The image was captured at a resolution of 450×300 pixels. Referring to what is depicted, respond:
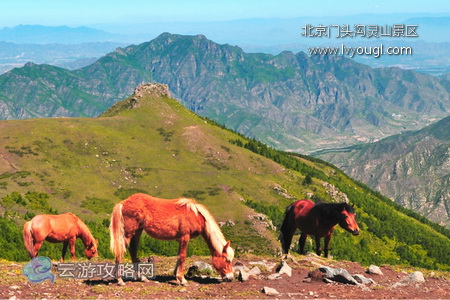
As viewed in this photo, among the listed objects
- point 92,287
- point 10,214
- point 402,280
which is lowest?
point 10,214

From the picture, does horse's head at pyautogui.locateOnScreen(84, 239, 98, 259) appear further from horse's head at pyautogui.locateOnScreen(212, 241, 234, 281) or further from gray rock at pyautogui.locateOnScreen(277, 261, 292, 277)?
gray rock at pyautogui.locateOnScreen(277, 261, 292, 277)

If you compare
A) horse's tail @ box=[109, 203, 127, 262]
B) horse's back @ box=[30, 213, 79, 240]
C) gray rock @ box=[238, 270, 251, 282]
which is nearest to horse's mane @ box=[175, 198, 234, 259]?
gray rock @ box=[238, 270, 251, 282]

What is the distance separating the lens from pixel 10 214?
130m

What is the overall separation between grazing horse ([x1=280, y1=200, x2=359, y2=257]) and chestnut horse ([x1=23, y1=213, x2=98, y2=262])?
1871 centimetres

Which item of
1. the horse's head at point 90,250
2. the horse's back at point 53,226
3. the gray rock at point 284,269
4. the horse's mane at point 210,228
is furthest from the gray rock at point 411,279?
the horse's back at point 53,226

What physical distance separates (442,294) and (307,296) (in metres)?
9.56

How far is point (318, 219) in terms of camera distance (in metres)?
Answer: 35.4

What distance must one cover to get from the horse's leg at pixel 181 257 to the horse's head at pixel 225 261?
202 centimetres

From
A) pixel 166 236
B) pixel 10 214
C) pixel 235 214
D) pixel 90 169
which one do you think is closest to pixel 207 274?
pixel 166 236

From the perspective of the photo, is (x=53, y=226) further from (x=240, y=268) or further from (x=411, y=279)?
(x=411, y=279)

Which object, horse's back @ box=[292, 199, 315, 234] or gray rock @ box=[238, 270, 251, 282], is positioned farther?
horse's back @ box=[292, 199, 315, 234]

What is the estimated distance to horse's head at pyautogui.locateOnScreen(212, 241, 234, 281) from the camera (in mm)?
27750

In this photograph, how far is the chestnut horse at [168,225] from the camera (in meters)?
27.4

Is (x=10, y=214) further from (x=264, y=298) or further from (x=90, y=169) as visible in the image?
(x=264, y=298)
